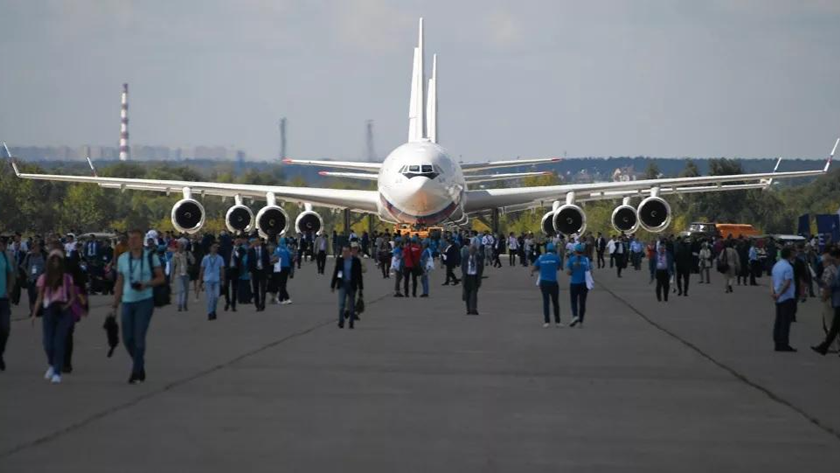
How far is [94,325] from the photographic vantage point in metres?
25.8

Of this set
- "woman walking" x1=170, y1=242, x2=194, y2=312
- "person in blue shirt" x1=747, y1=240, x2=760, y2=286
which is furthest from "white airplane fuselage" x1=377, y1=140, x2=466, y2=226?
"woman walking" x1=170, y1=242, x2=194, y2=312

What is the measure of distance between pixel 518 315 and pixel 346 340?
23.5 feet

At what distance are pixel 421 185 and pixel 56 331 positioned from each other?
38106 mm

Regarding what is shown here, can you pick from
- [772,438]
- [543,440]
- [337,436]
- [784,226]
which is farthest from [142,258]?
[784,226]

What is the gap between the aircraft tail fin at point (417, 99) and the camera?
244 ft

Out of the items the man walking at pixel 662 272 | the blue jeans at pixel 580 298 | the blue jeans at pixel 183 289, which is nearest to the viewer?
the blue jeans at pixel 580 298

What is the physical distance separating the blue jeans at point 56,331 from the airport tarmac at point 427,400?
277mm

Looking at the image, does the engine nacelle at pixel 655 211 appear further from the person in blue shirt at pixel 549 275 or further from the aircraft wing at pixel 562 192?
the person in blue shirt at pixel 549 275

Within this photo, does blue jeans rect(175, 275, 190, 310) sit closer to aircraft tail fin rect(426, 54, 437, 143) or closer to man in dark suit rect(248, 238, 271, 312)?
man in dark suit rect(248, 238, 271, 312)

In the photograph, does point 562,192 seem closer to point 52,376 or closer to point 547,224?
point 547,224

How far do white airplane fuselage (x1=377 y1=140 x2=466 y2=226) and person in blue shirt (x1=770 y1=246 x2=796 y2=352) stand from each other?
109 feet

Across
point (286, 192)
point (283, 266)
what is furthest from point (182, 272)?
point (286, 192)

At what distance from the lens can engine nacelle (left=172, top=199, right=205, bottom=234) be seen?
58.6 metres

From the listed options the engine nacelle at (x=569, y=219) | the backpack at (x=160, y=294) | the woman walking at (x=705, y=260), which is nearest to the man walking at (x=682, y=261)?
the woman walking at (x=705, y=260)
